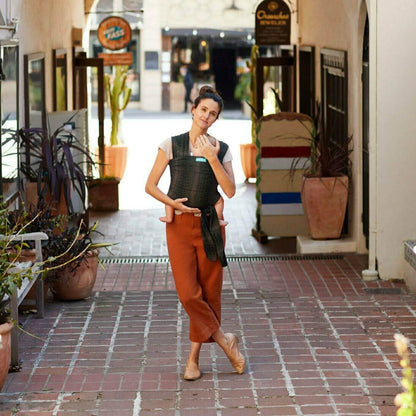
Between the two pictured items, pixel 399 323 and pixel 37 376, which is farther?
pixel 399 323

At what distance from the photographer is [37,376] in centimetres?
629

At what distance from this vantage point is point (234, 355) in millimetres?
6203

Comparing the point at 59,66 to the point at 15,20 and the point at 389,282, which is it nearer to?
the point at 15,20

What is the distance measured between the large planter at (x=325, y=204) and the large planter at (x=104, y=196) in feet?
12.6

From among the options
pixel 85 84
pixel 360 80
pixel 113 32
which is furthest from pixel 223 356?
pixel 113 32

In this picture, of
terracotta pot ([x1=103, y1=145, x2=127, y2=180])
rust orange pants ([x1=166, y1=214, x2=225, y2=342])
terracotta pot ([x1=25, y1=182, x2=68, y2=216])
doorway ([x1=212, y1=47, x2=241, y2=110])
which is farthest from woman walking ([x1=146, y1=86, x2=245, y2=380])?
doorway ([x1=212, y1=47, x2=241, y2=110])

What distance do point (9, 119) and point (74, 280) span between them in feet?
6.76

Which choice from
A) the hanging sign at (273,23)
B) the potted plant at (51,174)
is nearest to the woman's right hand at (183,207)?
the potted plant at (51,174)

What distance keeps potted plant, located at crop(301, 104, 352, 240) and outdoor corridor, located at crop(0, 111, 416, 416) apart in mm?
412

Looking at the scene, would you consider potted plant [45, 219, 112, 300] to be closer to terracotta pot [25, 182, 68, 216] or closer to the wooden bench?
the wooden bench

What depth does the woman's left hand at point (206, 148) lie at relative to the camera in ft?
19.5

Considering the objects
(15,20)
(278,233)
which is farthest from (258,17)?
(15,20)

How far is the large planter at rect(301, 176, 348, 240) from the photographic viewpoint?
10352 mm

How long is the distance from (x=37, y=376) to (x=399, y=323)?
2.64 m
